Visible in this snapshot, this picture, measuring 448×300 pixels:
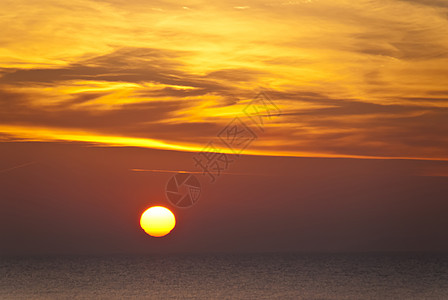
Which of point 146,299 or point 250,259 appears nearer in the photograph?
point 146,299

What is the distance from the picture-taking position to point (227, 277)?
107 m

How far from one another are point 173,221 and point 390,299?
5471 centimetres

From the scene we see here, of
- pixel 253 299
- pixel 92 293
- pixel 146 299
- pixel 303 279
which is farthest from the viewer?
pixel 303 279

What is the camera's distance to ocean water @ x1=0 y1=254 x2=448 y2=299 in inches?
3066

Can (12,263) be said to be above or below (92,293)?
above

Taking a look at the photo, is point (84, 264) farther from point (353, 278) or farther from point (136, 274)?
point (353, 278)

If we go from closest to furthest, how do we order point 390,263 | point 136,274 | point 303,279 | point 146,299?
point 146,299, point 303,279, point 136,274, point 390,263

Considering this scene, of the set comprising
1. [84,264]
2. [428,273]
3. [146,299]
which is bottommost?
[428,273]

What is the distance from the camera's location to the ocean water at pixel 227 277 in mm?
77875

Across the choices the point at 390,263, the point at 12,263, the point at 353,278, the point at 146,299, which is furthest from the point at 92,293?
the point at 390,263

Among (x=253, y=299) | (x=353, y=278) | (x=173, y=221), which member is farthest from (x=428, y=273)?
(x=253, y=299)

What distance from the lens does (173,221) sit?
11588 cm

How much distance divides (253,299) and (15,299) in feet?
87.6

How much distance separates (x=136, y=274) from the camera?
11294cm
